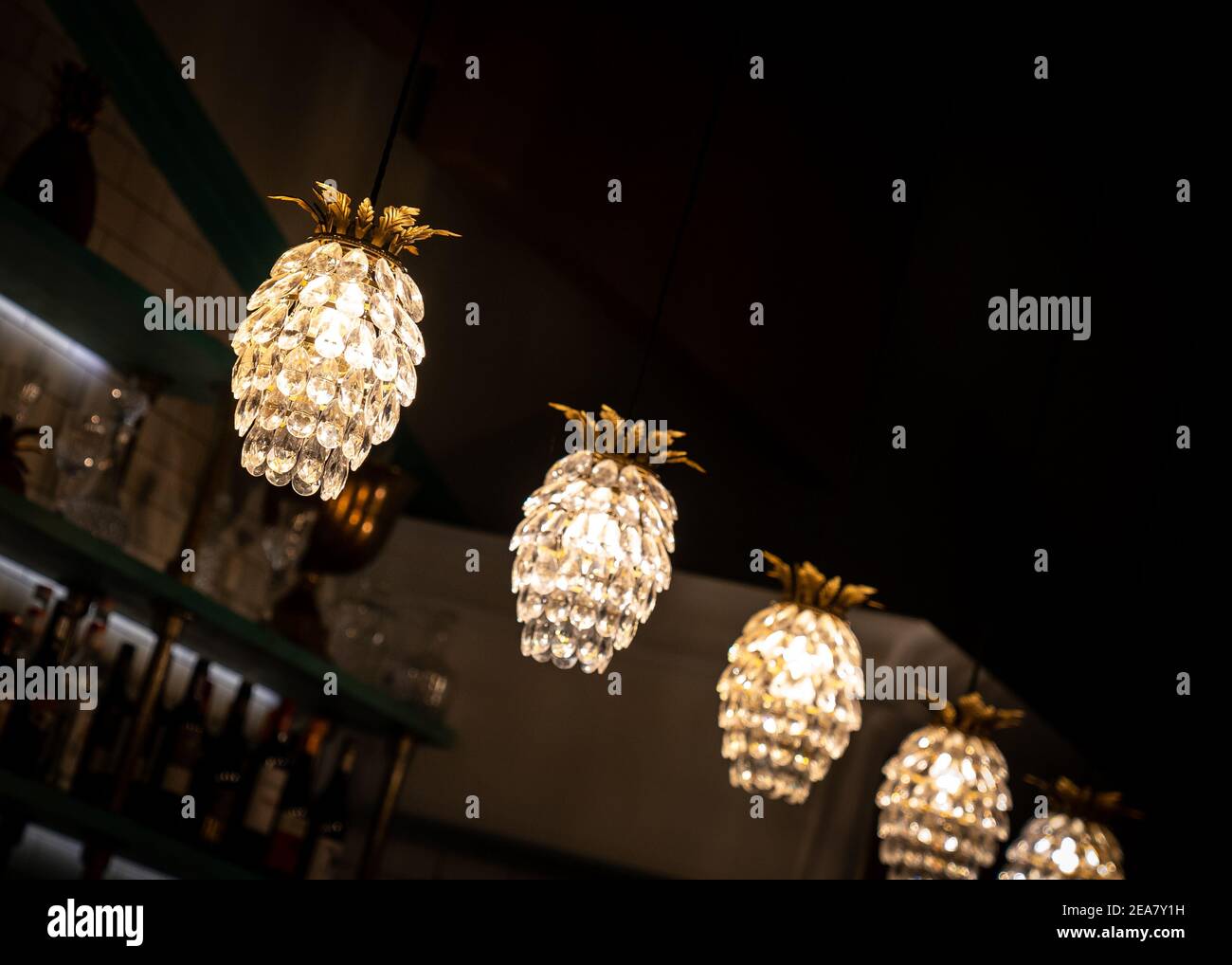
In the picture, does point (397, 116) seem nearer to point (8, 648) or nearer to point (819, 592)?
point (819, 592)

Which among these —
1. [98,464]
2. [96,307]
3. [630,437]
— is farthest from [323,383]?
[98,464]

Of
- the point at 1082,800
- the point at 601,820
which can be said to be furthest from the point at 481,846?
the point at 1082,800

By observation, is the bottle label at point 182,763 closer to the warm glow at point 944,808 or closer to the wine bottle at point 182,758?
the wine bottle at point 182,758

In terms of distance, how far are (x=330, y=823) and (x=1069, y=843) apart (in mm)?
1868

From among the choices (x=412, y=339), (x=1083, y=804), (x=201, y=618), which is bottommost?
(x=1083, y=804)

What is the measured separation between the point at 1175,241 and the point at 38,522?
2.68 m

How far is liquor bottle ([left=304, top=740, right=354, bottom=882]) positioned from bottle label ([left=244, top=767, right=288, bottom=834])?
0.12 meters

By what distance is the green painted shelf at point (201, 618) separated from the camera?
91.4 inches

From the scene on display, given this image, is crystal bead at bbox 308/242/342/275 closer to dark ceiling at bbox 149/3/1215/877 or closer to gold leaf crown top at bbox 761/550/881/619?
gold leaf crown top at bbox 761/550/881/619

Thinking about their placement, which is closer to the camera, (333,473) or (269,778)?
(333,473)

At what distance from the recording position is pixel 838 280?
11.4ft

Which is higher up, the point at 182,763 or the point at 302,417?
the point at 302,417

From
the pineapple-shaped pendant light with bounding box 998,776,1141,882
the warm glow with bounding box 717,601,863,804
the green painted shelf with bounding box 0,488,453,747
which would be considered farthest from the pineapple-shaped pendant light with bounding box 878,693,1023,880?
the green painted shelf with bounding box 0,488,453,747

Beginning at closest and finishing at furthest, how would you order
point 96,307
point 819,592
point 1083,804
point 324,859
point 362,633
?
point 819,592, point 96,307, point 1083,804, point 324,859, point 362,633
